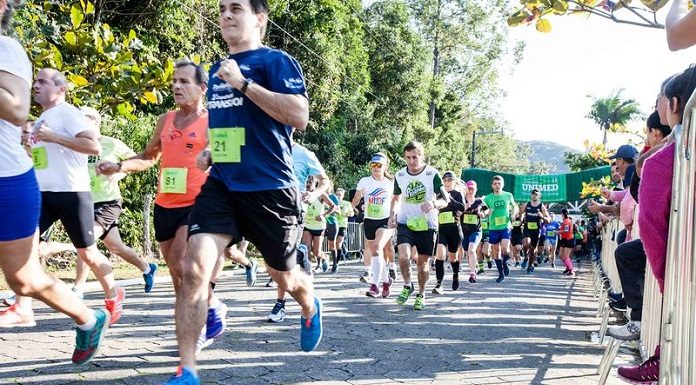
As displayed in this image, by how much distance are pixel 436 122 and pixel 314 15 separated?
22.5 meters

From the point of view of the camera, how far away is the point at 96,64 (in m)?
8.67

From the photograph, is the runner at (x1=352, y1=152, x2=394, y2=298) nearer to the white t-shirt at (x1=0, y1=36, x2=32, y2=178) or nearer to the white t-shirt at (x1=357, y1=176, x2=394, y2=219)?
the white t-shirt at (x1=357, y1=176, x2=394, y2=219)

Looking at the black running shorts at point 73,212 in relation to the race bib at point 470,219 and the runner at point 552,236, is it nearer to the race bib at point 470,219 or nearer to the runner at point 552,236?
the race bib at point 470,219

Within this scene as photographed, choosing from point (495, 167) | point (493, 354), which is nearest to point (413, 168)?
point (493, 354)

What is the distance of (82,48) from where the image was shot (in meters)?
8.45

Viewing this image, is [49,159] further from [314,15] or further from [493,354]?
[314,15]

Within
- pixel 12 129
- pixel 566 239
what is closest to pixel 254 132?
pixel 12 129

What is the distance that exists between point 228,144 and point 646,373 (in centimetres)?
251

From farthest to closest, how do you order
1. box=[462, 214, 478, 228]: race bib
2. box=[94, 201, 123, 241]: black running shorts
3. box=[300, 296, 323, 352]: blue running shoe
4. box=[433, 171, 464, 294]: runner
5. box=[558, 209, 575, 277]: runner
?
box=[558, 209, 575, 277]: runner < box=[462, 214, 478, 228]: race bib < box=[433, 171, 464, 294]: runner < box=[94, 201, 123, 241]: black running shorts < box=[300, 296, 323, 352]: blue running shoe

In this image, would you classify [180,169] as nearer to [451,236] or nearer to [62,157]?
[62,157]

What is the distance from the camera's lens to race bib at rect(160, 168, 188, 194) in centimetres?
505

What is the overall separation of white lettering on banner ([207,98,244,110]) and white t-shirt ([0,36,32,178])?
101 cm

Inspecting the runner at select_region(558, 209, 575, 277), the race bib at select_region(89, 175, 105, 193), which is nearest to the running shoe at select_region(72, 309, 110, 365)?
the race bib at select_region(89, 175, 105, 193)

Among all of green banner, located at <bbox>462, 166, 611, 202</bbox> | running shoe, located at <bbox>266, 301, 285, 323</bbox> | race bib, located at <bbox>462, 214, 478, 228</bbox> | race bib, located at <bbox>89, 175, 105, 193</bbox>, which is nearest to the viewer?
running shoe, located at <bbox>266, 301, 285, 323</bbox>
